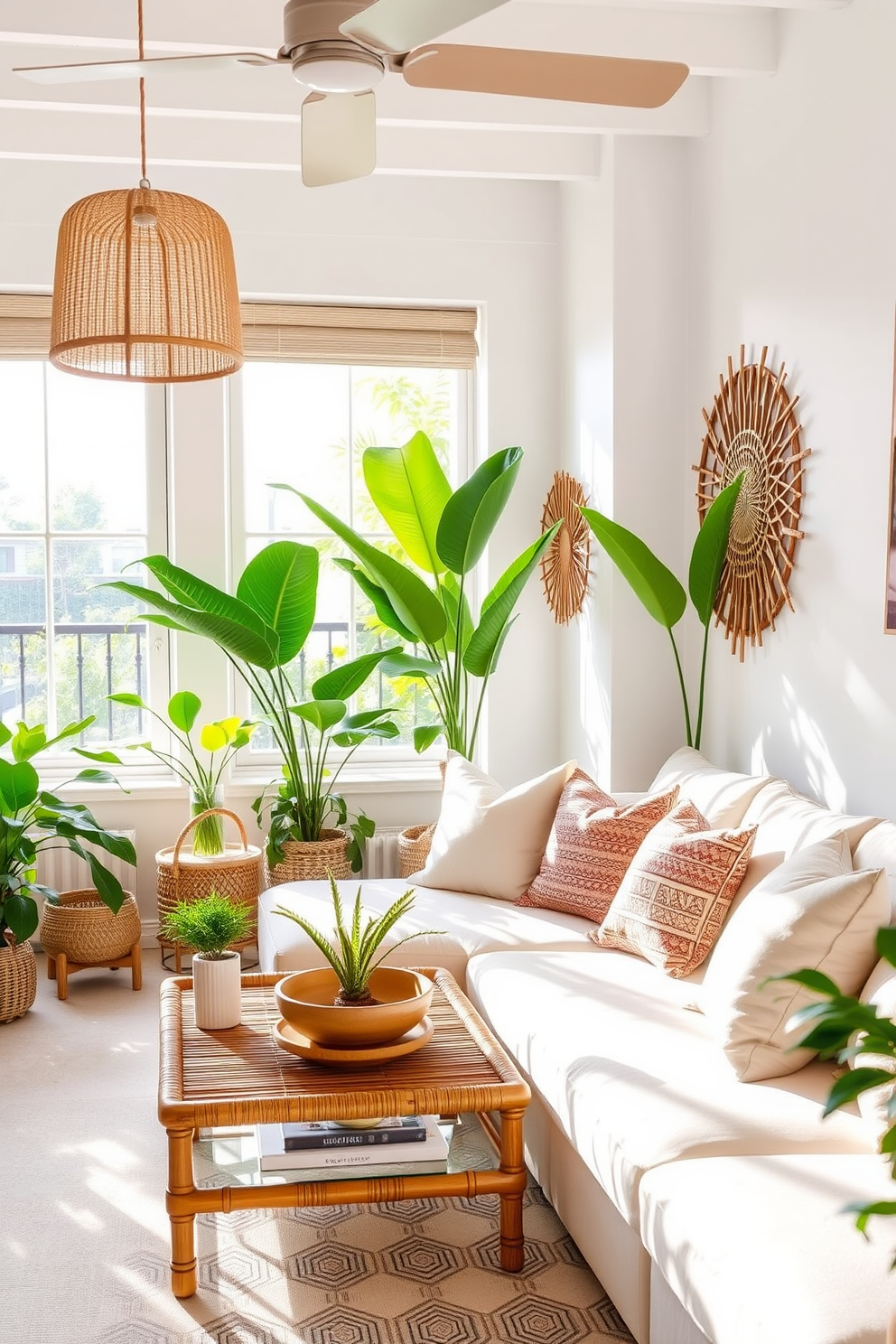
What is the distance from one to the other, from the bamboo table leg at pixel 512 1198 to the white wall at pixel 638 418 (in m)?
1.96

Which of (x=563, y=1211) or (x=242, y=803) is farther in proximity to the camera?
(x=242, y=803)

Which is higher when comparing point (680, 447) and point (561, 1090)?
point (680, 447)

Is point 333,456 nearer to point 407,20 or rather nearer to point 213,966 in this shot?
point 213,966

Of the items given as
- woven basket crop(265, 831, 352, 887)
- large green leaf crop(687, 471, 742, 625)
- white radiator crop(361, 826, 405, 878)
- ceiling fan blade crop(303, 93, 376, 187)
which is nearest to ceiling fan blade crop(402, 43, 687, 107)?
ceiling fan blade crop(303, 93, 376, 187)

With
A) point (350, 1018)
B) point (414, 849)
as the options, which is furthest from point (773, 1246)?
point (414, 849)

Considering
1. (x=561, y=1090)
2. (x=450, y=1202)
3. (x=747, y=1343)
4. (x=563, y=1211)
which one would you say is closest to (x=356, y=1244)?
(x=450, y=1202)

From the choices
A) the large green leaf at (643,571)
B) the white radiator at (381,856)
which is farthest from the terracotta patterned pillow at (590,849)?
the white radiator at (381,856)

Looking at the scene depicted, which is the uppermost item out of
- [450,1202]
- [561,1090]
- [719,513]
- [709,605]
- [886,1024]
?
[719,513]

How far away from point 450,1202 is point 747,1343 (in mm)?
1244

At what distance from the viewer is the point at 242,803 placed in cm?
480

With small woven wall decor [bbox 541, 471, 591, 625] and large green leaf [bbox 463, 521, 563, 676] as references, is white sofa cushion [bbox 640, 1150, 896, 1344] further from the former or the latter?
small woven wall decor [bbox 541, 471, 591, 625]

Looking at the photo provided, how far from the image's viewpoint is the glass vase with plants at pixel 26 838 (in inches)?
151

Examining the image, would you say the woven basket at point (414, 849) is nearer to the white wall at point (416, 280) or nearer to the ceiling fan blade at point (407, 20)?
the white wall at point (416, 280)

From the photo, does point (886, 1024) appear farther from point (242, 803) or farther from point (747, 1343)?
point (242, 803)
